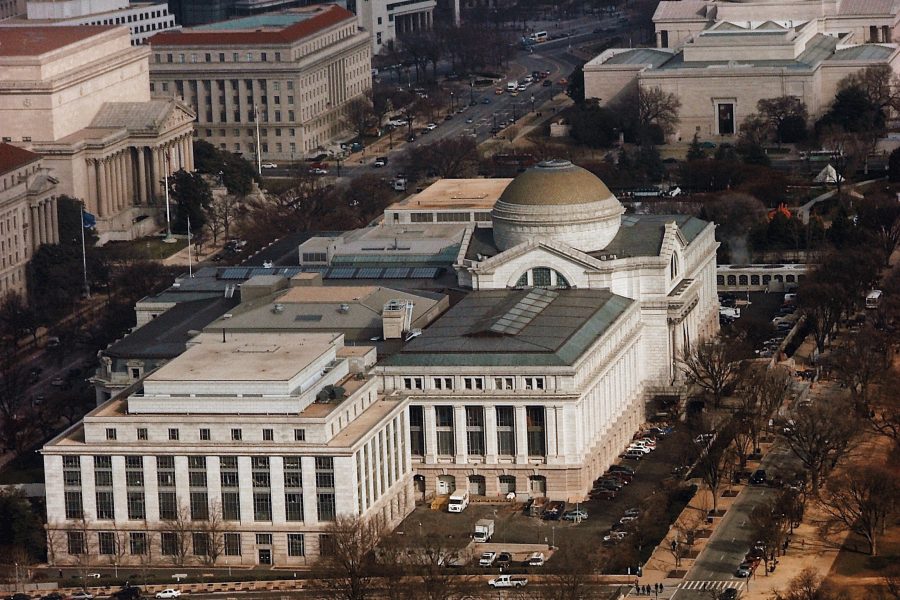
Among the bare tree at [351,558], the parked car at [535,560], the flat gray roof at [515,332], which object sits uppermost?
the flat gray roof at [515,332]

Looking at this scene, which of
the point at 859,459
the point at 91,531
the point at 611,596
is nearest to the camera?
the point at 611,596

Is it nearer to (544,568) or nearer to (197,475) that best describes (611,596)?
(544,568)

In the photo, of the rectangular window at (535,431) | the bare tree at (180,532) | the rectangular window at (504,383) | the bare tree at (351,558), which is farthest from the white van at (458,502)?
the bare tree at (180,532)

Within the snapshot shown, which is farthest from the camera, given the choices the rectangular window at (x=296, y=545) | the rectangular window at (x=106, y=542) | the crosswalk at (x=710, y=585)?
the rectangular window at (x=106, y=542)

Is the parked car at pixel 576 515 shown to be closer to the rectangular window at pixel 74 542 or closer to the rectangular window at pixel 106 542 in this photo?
the rectangular window at pixel 106 542

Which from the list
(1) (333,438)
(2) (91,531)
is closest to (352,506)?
(1) (333,438)

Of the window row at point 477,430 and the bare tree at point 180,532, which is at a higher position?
the window row at point 477,430

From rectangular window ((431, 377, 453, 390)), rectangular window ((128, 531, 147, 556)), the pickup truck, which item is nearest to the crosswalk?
the pickup truck
